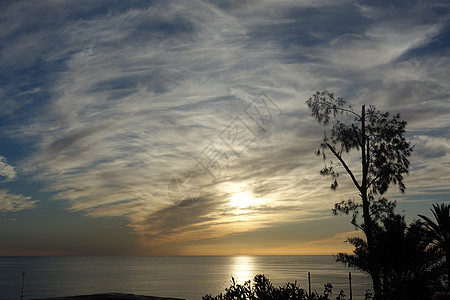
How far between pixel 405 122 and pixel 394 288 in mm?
19494

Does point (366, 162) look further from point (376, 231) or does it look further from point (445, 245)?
point (445, 245)

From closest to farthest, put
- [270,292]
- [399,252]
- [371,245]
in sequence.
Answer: [270,292] → [399,252] → [371,245]

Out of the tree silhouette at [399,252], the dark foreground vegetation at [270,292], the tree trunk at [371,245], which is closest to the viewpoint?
the dark foreground vegetation at [270,292]

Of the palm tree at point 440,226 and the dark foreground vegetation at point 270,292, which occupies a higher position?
the palm tree at point 440,226

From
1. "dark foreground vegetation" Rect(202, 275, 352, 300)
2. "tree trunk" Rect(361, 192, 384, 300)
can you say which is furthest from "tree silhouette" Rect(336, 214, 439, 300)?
"dark foreground vegetation" Rect(202, 275, 352, 300)

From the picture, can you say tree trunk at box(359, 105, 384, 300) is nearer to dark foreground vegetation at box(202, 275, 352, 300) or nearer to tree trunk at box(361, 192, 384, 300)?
tree trunk at box(361, 192, 384, 300)

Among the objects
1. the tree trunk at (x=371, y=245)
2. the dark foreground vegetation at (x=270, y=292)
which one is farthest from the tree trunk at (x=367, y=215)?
the dark foreground vegetation at (x=270, y=292)

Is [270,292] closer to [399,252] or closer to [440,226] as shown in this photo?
[399,252]

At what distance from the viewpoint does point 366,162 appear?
91.9 feet

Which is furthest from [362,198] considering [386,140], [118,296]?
[118,296]

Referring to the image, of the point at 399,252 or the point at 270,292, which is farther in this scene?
the point at 399,252

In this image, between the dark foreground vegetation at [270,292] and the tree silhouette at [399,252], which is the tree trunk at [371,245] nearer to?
the tree silhouette at [399,252]

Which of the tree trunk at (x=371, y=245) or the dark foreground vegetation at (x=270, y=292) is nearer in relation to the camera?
the dark foreground vegetation at (x=270, y=292)

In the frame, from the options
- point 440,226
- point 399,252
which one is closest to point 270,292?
point 399,252
